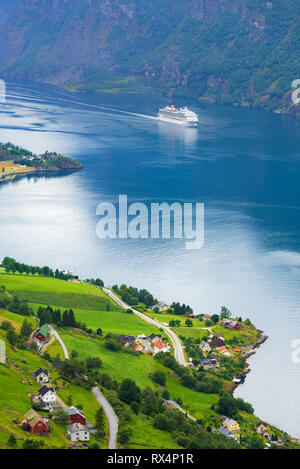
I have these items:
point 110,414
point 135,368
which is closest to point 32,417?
point 110,414

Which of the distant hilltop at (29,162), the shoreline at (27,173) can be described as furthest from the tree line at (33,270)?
the distant hilltop at (29,162)

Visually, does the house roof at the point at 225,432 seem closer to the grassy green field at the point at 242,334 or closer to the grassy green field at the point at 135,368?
the grassy green field at the point at 135,368

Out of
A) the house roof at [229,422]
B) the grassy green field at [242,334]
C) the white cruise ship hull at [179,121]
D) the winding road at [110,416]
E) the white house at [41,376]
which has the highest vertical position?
the white cruise ship hull at [179,121]

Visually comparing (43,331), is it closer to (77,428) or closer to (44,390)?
(44,390)

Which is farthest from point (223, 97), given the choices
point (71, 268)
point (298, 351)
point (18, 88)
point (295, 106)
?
point (298, 351)
